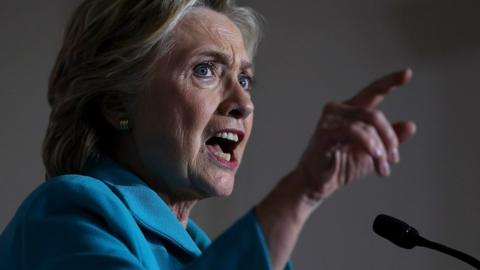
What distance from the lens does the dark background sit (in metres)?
2.55

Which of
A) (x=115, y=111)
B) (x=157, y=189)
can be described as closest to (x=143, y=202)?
(x=157, y=189)

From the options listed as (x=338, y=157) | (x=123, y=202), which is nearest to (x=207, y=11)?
(x=123, y=202)

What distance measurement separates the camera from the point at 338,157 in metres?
0.88

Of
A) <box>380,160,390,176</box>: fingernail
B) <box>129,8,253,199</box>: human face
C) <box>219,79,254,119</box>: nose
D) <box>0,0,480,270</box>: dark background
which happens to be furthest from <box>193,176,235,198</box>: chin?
<box>0,0,480,270</box>: dark background

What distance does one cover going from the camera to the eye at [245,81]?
1.56m

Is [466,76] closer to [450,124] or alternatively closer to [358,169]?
[450,124]

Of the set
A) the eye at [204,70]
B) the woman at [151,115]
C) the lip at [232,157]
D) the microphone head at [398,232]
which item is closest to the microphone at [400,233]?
the microphone head at [398,232]

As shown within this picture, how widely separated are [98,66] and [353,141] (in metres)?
0.69

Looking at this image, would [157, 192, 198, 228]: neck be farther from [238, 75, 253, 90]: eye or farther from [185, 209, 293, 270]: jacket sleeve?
[185, 209, 293, 270]: jacket sleeve

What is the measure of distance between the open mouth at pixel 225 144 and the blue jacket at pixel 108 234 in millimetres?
159

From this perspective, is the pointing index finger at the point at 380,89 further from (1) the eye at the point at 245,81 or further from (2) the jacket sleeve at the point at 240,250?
(1) the eye at the point at 245,81

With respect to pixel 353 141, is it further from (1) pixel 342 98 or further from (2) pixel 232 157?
(1) pixel 342 98

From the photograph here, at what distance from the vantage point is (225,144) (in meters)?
1.50

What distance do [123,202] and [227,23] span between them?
469 mm
